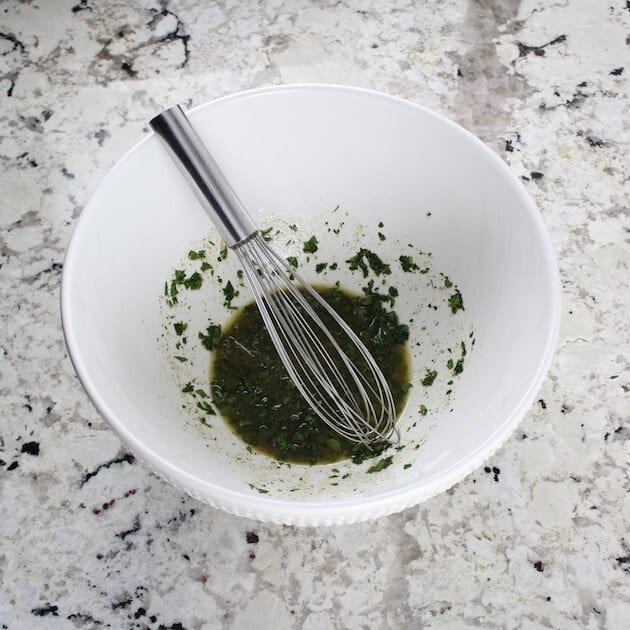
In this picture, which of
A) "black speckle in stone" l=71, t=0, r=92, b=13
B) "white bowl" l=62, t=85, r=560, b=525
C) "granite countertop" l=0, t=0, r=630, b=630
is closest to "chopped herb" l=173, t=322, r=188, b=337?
"white bowl" l=62, t=85, r=560, b=525

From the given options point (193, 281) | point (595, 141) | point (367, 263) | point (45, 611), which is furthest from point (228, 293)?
point (595, 141)

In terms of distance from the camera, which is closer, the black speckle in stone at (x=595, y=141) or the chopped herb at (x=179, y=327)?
the chopped herb at (x=179, y=327)

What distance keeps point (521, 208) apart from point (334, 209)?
0.25 m

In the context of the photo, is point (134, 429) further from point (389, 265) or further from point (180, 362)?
point (389, 265)

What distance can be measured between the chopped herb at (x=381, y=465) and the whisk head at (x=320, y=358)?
0.04 meters

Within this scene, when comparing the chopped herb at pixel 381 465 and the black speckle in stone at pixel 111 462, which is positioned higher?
the black speckle in stone at pixel 111 462

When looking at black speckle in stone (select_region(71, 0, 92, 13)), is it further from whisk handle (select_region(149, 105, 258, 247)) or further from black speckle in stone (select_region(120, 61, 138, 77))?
whisk handle (select_region(149, 105, 258, 247))

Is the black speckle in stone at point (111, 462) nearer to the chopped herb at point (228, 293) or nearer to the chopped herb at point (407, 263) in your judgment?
the chopped herb at point (228, 293)

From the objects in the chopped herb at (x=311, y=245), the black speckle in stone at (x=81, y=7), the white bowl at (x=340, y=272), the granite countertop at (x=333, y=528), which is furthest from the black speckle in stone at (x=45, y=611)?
the black speckle in stone at (x=81, y=7)

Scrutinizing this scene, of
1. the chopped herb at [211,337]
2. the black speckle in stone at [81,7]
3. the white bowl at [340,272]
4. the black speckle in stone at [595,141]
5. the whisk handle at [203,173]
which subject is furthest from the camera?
the black speckle in stone at [81,7]

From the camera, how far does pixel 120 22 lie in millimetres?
1131

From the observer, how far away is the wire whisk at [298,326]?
2.46 feet

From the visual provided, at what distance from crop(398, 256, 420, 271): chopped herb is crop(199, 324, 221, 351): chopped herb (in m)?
0.23

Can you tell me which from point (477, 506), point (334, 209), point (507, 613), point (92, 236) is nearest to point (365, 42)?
point (334, 209)
